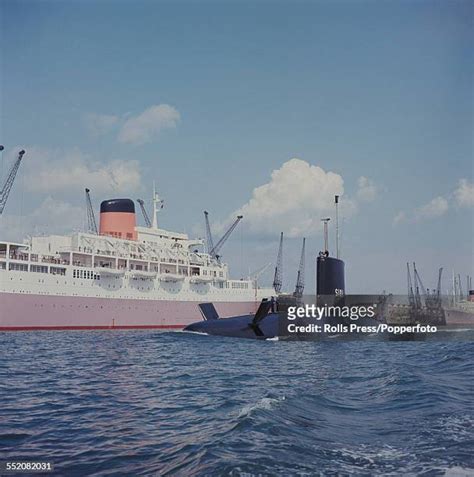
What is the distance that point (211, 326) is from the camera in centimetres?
4291

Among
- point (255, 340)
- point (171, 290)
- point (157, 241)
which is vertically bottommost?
point (255, 340)

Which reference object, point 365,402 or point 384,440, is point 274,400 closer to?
point 365,402

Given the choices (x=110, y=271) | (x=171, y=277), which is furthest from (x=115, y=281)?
(x=171, y=277)

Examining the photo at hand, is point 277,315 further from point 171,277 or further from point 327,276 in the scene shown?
point 171,277

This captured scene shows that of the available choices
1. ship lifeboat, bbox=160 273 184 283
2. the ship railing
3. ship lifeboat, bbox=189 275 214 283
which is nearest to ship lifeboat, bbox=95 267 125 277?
ship lifeboat, bbox=160 273 184 283

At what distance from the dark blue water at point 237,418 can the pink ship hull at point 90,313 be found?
29.3 m

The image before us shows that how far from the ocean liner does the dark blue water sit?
98.8ft

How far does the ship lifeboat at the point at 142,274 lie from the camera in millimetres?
58438

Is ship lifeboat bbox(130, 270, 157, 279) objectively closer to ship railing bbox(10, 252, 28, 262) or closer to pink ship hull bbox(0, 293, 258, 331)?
pink ship hull bbox(0, 293, 258, 331)

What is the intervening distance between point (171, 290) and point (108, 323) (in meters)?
10.1

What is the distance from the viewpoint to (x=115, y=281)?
57375mm

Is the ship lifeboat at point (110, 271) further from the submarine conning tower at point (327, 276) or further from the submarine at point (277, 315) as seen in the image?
the submarine conning tower at point (327, 276)

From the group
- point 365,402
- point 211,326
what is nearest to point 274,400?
point 365,402

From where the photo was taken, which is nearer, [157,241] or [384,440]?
[384,440]
